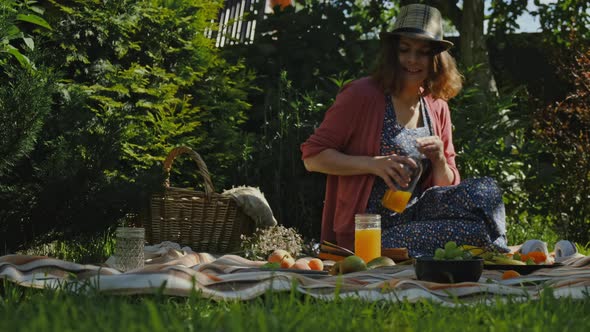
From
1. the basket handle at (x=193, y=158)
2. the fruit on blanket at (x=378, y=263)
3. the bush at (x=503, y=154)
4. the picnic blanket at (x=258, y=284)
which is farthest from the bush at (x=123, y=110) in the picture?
the bush at (x=503, y=154)

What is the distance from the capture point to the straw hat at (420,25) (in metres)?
4.24

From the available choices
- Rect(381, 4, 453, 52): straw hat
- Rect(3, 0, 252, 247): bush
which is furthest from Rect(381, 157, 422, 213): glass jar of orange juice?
Rect(3, 0, 252, 247): bush

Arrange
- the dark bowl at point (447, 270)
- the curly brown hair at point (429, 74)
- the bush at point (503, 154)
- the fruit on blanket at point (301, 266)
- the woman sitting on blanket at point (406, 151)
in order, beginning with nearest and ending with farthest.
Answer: the dark bowl at point (447, 270) < the fruit on blanket at point (301, 266) < the woman sitting on blanket at point (406, 151) < the curly brown hair at point (429, 74) < the bush at point (503, 154)

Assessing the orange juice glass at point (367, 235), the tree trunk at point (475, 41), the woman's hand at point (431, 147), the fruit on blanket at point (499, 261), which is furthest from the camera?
the tree trunk at point (475, 41)

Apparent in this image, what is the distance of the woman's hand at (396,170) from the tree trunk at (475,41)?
3144 millimetres

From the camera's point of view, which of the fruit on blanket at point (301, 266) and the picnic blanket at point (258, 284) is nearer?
the picnic blanket at point (258, 284)

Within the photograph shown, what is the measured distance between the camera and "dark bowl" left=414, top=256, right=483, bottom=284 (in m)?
2.71

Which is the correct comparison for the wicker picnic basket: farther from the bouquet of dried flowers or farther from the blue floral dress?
→ the blue floral dress

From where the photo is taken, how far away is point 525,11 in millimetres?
7414

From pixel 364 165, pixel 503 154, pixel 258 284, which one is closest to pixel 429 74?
pixel 364 165

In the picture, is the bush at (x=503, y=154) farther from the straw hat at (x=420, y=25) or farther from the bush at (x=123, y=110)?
the straw hat at (x=420, y=25)

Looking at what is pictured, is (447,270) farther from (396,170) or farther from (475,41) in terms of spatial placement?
(475,41)

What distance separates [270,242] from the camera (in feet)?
15.9

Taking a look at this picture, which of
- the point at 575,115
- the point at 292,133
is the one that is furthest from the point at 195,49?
the point at 575,115
